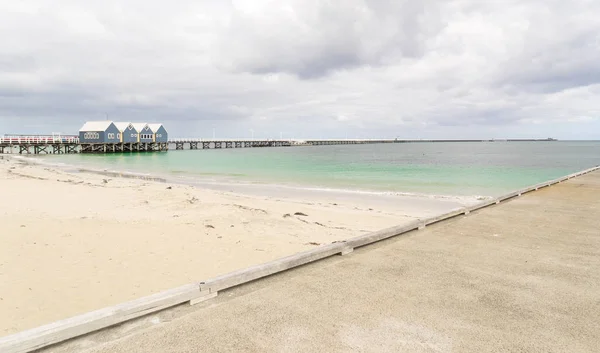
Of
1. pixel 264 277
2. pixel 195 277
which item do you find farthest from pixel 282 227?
pixel 264 277

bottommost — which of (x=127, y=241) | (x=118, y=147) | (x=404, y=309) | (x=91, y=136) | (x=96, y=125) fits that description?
(x=127, y=241)

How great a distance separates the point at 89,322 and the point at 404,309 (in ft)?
10.2

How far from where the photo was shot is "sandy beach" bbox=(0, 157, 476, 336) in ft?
18.7

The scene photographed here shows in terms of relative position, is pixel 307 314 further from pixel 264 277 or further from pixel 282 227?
pixel 282 227

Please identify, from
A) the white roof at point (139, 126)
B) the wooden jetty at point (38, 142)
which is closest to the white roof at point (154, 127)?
the white roof at point (139, 126)

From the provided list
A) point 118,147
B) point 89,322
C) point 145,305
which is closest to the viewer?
point 89,322

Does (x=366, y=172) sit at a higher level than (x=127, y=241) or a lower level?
lower

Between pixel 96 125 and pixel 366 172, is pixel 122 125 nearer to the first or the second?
pixel 96 125

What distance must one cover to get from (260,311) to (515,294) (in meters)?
3.04

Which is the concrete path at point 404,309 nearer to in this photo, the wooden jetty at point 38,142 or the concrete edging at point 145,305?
the concrete edging at point 145,305

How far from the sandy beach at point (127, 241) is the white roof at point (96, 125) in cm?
7293

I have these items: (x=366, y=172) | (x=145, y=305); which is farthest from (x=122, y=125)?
(x=145, y=305)

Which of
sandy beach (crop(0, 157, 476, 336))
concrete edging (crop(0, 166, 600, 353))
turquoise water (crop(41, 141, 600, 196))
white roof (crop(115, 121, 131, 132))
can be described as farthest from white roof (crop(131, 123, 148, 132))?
concrete edging (crop(0, 166, 600, 353))

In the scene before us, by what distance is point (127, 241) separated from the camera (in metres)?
8.50
